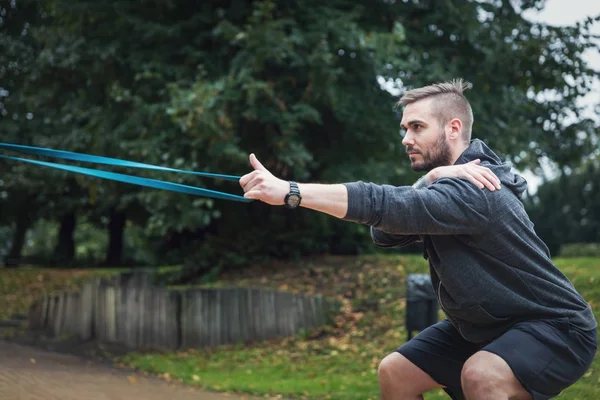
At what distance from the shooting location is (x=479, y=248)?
3129mm

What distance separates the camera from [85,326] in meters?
12.5

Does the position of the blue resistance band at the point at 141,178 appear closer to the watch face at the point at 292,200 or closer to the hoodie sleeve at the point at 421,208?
the watch face at the point at 292,200

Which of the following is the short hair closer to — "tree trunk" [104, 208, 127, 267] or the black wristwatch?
the black wristwatch

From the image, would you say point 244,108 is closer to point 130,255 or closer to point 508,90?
point 508,90

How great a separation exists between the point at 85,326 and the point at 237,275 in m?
2.79

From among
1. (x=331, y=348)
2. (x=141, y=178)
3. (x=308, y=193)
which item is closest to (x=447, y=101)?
(x=308, y=193)

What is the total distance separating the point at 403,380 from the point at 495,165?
111 centimetres

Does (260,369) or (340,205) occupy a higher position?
(340,205)

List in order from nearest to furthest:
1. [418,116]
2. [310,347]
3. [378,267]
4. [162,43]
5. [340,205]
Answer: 1. [340,205]
2. [418,116]
3. [310,347]
4. [162,43]
5. [378,267]

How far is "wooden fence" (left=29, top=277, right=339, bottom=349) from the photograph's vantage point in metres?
11.3

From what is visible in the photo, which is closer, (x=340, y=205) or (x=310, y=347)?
(x=340, y=205)

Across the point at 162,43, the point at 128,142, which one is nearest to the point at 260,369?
the point at 128,142

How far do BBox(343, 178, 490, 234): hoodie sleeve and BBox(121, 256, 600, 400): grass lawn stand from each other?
4.40m

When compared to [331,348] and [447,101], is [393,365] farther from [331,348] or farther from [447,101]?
[331,348]
